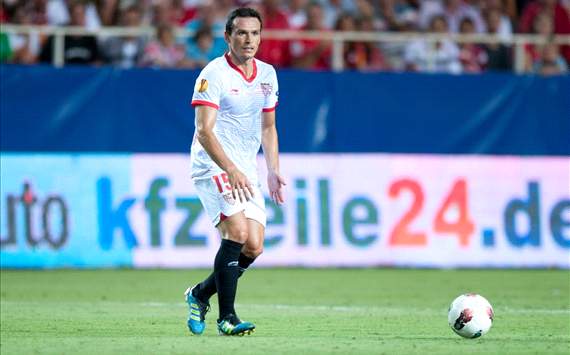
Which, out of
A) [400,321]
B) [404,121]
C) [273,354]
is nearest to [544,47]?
[404,121]

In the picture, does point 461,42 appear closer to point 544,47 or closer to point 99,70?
point 544,47

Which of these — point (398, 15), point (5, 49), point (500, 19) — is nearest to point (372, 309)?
point (5, 49)

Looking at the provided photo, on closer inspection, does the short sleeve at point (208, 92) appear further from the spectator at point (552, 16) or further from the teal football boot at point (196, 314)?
the spectator at point (552, 16)

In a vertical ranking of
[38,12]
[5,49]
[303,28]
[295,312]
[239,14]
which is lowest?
[295,312]

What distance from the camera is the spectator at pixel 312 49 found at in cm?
1694

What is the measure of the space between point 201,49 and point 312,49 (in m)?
1.64

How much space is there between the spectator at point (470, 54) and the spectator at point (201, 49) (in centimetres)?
381

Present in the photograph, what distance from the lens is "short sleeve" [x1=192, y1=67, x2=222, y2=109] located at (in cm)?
863

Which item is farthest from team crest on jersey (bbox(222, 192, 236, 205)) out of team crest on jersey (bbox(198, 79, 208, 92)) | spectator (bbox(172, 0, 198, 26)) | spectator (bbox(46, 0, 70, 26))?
spectator (bbox(46, 0, 70, 26))

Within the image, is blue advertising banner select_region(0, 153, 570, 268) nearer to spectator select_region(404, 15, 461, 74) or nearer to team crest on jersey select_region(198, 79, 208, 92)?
spectator select_region(404, 15, 461, 74)

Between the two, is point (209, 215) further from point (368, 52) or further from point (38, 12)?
point (38, 12)

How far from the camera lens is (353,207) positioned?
1612 cm

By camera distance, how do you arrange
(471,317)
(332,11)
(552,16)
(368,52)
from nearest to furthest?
(471,317), (368,52), (332,11), (552,16)

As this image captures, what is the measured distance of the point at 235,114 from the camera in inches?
352
